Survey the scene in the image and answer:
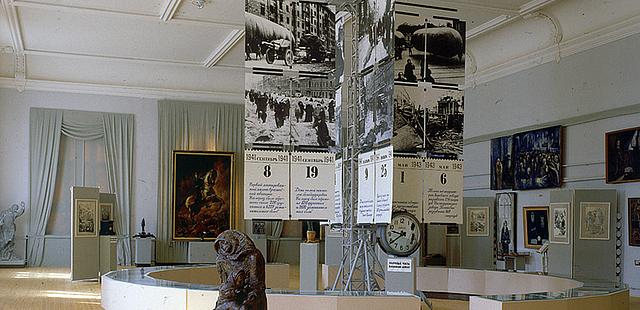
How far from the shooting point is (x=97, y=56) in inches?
1005

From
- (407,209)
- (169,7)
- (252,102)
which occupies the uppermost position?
Result: (169,7)

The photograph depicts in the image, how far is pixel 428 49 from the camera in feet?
45.0

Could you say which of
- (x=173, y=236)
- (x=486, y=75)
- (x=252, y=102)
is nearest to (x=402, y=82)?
(x=252, y=102)

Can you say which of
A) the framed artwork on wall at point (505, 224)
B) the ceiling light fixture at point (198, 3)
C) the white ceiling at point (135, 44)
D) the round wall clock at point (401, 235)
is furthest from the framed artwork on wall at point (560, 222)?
the ceiling light fixture at point (198, 3)

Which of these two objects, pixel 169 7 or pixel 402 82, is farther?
pixel 169 7

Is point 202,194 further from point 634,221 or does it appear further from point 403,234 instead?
point 634,221

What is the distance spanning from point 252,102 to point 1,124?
1823 cm

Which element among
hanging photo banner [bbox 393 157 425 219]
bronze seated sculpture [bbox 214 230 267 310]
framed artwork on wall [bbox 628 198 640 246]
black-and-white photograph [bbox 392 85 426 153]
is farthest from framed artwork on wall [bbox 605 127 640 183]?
bronze seated sculpture [bbox 214 230 267 310]

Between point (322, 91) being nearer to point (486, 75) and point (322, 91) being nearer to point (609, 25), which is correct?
point (609, 25)

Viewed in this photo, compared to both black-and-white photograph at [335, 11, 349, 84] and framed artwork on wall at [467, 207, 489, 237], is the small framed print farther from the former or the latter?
black-and-white photograph at [335, 11, 349, 84]

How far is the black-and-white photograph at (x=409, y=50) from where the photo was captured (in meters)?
13.6

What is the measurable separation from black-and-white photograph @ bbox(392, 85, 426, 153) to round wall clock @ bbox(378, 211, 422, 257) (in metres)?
1.27

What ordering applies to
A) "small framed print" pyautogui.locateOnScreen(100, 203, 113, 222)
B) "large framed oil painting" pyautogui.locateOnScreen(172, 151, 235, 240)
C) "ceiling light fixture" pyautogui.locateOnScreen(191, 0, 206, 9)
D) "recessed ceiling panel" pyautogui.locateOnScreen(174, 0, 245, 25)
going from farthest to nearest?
"large framed oil painting" pyautogui.locateOnScreen(172, 151, 235, 240), "small framed print" pyautogui.locateOnScreen(100, 203, 113, 222), "recessed ceiling panel" pyautogui.locateOnScreen(174, 0, 245, 25), "ceiling light fixture" pyautogui.locateOnScreen(191, 0, 206, 9)

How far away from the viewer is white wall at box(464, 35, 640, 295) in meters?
17.4
